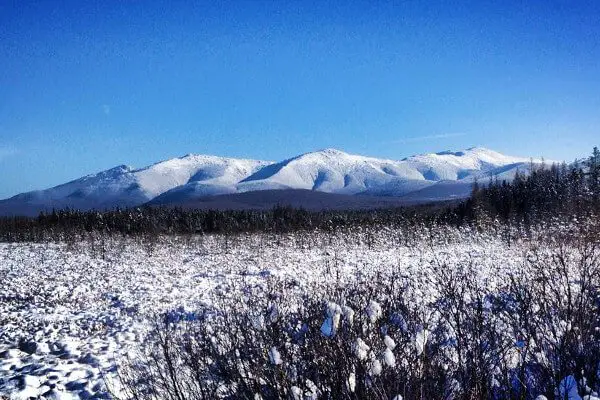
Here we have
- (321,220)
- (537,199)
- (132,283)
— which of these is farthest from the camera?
(321,220)

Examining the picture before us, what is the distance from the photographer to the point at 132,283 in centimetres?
1336

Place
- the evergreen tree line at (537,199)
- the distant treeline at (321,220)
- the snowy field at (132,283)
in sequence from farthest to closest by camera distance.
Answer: the distant treeline at (321,220)
the evergreen tree line at (537,199)
the snowy field at (132,283)

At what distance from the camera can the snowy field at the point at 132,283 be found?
6.91 metres

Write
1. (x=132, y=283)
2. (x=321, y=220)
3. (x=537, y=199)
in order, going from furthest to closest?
1. (x=321, y=220)
2. (x=537, y=199)
3. (x=132, y=283)

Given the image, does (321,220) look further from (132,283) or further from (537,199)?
(132,283)

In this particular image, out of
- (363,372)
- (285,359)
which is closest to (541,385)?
(363,372)

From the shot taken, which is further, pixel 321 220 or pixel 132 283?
pixel 321 220

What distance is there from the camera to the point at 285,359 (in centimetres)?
346

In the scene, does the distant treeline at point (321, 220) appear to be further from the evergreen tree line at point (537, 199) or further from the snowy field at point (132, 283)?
the snowy field at point (132, 283)

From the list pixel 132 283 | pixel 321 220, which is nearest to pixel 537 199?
pixel 321 220

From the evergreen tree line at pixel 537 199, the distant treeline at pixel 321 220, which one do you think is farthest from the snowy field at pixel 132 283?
the evergreen tree line at pixel 537 199

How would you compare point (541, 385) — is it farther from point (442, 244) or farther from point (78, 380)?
point (442, 244)

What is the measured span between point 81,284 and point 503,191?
149 ft

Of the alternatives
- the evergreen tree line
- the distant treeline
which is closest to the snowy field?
the distant treeline
